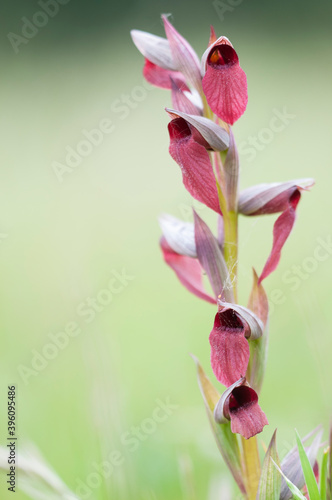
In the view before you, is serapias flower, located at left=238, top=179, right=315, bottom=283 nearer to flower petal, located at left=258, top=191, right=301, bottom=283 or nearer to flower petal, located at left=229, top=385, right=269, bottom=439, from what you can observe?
flower petal, located at left=258, top=191, right=301, bottom=283

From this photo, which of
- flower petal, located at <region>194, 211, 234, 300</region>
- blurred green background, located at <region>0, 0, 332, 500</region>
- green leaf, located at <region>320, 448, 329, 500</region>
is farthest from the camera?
blurred green background, located at <region>0, 0, 332, 500</region>

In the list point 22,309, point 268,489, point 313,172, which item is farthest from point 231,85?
point 313,172

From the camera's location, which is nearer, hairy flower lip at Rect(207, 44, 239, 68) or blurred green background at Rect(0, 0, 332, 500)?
hairy flower lip at Rect(207, 44, 239, 68)

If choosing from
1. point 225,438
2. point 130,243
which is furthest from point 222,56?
point 130,243

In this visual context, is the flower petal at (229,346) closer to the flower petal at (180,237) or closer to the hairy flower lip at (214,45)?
the flower petal at (180,237)

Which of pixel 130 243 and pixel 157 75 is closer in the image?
pixel 157 75

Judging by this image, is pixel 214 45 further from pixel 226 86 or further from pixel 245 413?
pixel 245 413

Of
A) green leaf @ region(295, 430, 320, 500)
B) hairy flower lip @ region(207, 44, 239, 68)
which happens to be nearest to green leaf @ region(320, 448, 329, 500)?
green leaf @ region(295, 430, 320, 500)

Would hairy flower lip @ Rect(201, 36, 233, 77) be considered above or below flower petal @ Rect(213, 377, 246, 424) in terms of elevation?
above

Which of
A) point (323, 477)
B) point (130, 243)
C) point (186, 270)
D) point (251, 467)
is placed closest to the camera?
point (323, 477)
